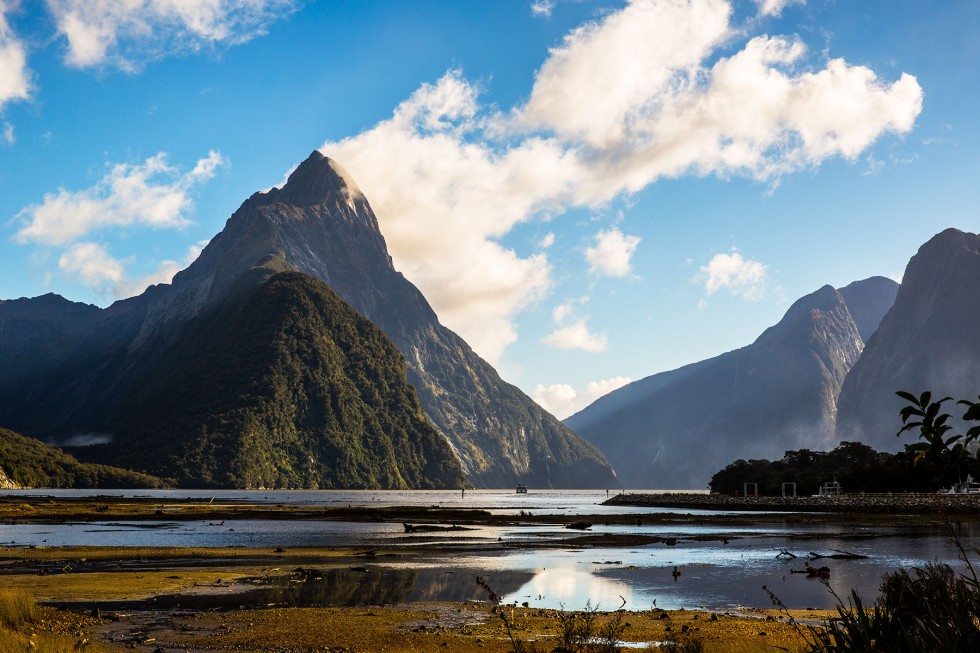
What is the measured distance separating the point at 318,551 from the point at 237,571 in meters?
12.8

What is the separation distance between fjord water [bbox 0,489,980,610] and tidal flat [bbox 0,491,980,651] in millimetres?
140

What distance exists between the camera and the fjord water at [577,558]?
3422cm

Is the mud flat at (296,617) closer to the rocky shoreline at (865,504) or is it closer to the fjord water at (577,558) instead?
the fjord water at (577,558)

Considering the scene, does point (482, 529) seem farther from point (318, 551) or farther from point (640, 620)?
point (640, 620)

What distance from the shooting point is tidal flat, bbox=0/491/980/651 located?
24.2 m

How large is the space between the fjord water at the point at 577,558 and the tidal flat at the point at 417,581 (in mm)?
140

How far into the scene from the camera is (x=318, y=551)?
54094mm

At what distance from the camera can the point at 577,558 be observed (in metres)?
51.9

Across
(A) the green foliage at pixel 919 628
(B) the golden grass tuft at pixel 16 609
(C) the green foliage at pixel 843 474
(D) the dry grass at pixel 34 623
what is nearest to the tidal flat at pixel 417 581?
(D) the dry grass at pixel 34 623

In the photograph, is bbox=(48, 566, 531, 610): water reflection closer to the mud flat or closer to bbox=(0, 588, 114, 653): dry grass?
the mud flat

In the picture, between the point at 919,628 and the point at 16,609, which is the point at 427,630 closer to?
the point at 16,609

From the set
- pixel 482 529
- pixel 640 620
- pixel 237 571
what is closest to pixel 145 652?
pixel 640 620

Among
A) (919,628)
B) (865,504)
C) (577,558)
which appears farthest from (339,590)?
(865,504)

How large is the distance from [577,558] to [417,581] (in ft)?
51.8
